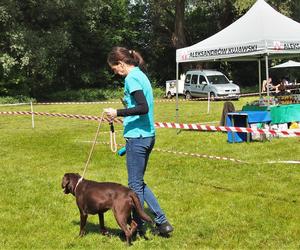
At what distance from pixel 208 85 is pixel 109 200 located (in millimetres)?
26161

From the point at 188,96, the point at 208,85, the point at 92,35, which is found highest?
the point at 92,35

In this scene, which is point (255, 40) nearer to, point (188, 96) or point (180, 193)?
point (180, 193)

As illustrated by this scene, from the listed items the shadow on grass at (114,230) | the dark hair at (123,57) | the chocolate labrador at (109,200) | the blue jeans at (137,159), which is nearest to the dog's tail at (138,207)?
the chocolate labrador at (109,200)

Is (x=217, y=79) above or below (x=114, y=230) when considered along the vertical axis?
above

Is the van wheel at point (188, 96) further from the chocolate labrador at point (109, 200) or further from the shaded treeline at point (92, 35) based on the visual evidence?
the chocolate labrador at point (109, 200)

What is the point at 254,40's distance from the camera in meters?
13.1

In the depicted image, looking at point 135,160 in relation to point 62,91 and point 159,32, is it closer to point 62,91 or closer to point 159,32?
point 62,91

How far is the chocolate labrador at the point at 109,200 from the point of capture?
4.78 meters

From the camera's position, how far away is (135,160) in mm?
5023

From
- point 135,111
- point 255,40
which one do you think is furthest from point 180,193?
Result: point 255,40

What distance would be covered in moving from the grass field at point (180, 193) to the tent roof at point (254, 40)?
7.78ft

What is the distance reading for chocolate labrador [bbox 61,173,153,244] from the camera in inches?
188

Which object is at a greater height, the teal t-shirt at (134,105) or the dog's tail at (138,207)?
the teal t-shirt at (134,105)

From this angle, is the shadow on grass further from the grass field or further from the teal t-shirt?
the teal t-shirt
